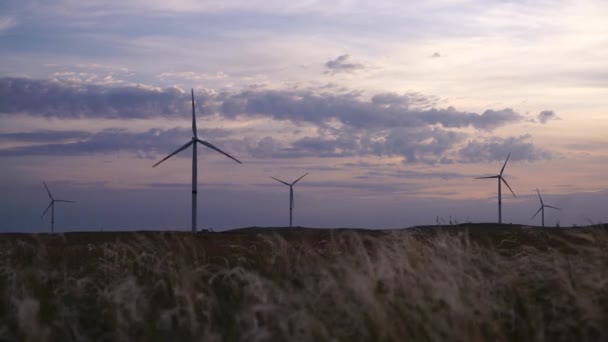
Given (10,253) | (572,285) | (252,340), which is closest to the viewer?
(252,340)

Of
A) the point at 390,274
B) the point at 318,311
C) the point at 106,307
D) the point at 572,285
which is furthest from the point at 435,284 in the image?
the point at 106,307

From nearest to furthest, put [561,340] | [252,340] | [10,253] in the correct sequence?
[252,340]
[561,340]
[10,253]

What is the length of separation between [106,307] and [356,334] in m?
5.96

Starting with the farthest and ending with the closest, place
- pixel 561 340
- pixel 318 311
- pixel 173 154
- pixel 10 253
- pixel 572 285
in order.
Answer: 1. pixel 173 154
2. pixel 10 253
3. pixel 572 285
4. pixel 318 311
5. pixel 561 340

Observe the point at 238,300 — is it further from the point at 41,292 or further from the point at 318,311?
the point at 41,292

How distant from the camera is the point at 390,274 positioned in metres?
14.8

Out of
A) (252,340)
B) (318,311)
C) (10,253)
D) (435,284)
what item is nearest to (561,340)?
(435,284)

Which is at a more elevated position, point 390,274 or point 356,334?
point 390,274

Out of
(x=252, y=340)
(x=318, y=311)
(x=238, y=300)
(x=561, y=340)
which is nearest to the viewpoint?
(x=252, y=340)

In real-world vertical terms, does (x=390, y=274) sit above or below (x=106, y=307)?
above

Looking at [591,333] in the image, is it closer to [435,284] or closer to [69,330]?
[435,284]

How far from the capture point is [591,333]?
13.7m

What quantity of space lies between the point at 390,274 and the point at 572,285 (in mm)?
4044

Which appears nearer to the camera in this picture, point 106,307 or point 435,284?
point 435,284
